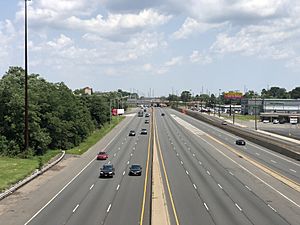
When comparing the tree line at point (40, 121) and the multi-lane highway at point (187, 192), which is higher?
the tree line at point (40, 121)

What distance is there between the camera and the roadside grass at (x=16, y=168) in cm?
4426

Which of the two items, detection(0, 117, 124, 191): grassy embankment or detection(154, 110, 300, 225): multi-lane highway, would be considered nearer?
detection(154, 110, 300, 225): multi-lane highway

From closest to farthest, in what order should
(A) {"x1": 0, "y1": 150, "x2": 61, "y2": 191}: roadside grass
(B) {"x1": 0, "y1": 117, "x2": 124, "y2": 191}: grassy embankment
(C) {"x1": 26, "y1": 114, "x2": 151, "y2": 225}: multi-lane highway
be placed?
1. (C) {"x1": 26, "y1": 114, "x2": 151, "y2": 225}: multi-lane highway
2. (A) {"x1": 0, "y1": 150, "x2": 61, "y2": 191}: roadside grass
3. (B) {"x1": 0, "y1": 117, "x2": 124, "y2": 191}: grassy embankment

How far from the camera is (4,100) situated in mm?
69562

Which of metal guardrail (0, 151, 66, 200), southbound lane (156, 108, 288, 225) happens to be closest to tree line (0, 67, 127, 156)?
metal guardrail (0, 151, 66, 200)

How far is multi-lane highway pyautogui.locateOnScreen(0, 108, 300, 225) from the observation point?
3002 cm

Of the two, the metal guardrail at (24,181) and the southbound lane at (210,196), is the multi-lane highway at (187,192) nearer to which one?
the southbound lane at (210,196)

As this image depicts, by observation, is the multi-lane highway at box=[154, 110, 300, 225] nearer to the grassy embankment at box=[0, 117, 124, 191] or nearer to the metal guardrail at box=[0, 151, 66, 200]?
the metal guardrail at box=[0, 151, 66, 200]

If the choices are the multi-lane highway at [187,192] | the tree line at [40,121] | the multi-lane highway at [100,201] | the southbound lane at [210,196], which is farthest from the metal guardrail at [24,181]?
the southbound lane at [210,196]

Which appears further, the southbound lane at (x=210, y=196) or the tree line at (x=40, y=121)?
the tree line at (x=40, y=121)

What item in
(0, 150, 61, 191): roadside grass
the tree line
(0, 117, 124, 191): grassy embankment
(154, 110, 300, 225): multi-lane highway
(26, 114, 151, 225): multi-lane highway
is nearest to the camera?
(26, 114, 151, 225): multi-lane highway

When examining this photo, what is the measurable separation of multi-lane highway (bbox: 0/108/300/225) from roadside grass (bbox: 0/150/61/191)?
4.46 m

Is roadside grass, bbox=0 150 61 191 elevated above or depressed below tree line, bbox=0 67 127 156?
below

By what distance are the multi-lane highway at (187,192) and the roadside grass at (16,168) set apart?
446 cm
